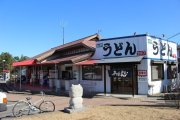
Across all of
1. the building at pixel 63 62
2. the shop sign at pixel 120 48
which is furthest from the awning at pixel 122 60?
the building at pixel 63 62

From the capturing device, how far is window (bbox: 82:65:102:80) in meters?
→ 25.8

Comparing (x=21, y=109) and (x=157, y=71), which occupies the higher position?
(x=157, y=71)

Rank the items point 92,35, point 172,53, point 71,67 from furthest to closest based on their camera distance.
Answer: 1. point 92,35
2. point 71,67
3. point 172,53

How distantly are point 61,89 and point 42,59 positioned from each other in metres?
5.68

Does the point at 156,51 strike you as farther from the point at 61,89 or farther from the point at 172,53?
the point at 61,89

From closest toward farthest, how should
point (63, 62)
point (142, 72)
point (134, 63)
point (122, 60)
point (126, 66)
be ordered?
point (134, 63), point (142, 72), point (122, 60), point (126, 66), point (63, 62)

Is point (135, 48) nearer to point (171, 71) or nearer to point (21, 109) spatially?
point (171, 71)

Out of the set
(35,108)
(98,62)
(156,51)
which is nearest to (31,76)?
Answer: (98,62)

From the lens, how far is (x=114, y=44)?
24969 millimetres

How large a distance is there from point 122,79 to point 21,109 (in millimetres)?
11689

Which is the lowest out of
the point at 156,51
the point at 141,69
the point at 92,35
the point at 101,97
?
the point at 101,97

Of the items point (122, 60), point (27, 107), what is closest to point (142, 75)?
point (122, 60)

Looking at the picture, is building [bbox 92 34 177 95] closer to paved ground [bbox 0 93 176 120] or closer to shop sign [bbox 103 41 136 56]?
shop sign [bbox 103 41 136 56]

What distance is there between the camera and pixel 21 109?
1363 centimetres
